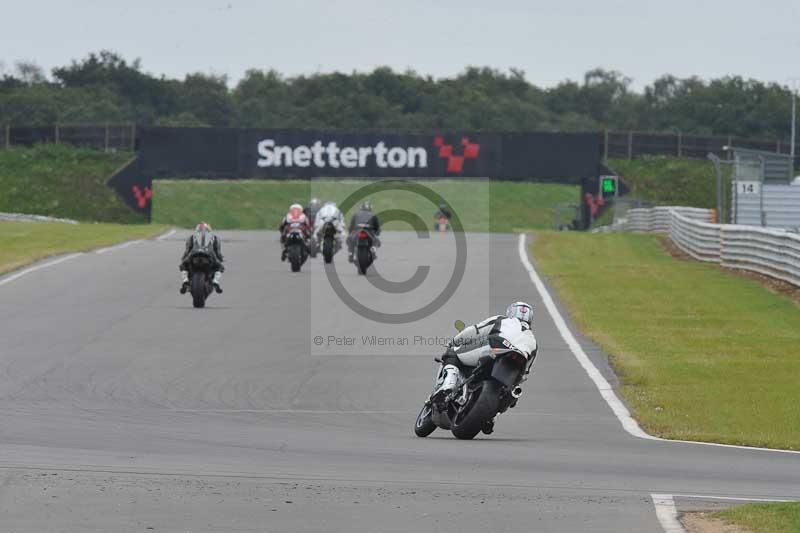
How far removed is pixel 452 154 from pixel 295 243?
31.2 meters

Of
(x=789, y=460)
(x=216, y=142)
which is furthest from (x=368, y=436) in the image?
(x=216, y=142)

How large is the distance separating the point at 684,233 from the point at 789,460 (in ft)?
100

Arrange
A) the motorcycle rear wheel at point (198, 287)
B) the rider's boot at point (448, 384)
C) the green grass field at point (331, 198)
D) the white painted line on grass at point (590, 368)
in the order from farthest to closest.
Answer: the green grass field at point (331, 198)
the motorcycle rear wheel at point (198, 287)
the white painted line on grass at point (590, 368)
the rider's boot at point (448, 384)

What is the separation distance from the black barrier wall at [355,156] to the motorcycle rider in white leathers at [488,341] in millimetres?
50740

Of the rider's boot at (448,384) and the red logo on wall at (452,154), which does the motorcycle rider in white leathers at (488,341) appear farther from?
the red logo on wall at (452,154)

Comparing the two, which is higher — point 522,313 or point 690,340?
point 522,313

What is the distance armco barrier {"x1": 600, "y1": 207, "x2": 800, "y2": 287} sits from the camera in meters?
30.9

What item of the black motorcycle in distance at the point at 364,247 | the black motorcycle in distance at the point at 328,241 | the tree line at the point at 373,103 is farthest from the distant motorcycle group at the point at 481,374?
the tree line at the point at 373,103

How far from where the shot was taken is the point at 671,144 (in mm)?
74875

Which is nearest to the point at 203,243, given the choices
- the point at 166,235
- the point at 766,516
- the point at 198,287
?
the point at 198,287

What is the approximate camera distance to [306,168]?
65.5 meters

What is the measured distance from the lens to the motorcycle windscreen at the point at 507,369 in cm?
1341

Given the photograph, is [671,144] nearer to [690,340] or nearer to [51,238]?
[51,238]

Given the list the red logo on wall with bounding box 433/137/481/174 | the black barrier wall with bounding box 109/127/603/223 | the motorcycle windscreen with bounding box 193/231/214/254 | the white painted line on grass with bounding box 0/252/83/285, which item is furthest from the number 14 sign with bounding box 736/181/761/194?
the motorcycle windscreen with bounding box 193/231/214/254
